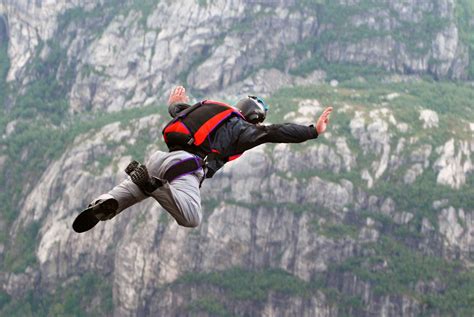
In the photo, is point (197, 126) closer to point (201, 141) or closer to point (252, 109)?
point (201, 141)

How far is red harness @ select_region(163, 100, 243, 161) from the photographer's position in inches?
1423

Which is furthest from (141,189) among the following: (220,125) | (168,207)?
(220,125)

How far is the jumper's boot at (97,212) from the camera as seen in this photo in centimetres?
3388

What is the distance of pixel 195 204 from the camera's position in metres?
35.2

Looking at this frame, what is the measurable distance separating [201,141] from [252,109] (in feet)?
6.15

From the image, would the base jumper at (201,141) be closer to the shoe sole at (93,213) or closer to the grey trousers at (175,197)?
the grey trousers at (175,197)

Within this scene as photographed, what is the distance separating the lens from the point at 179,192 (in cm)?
3538

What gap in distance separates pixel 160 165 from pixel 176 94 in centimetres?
283

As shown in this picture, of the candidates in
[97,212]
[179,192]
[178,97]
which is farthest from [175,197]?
[178,97]

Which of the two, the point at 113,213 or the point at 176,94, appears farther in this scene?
the point at 176,94

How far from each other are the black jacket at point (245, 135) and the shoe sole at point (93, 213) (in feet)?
11.7

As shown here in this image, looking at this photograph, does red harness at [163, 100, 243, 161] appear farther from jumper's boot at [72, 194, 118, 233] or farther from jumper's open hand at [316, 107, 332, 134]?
jumper's boot at [72, 194, 118, 233]

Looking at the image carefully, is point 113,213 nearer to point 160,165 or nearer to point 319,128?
point 160,165

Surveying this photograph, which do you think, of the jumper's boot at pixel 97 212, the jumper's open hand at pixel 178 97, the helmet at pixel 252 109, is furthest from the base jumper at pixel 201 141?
the jumper's open hand at pixel 178 97
